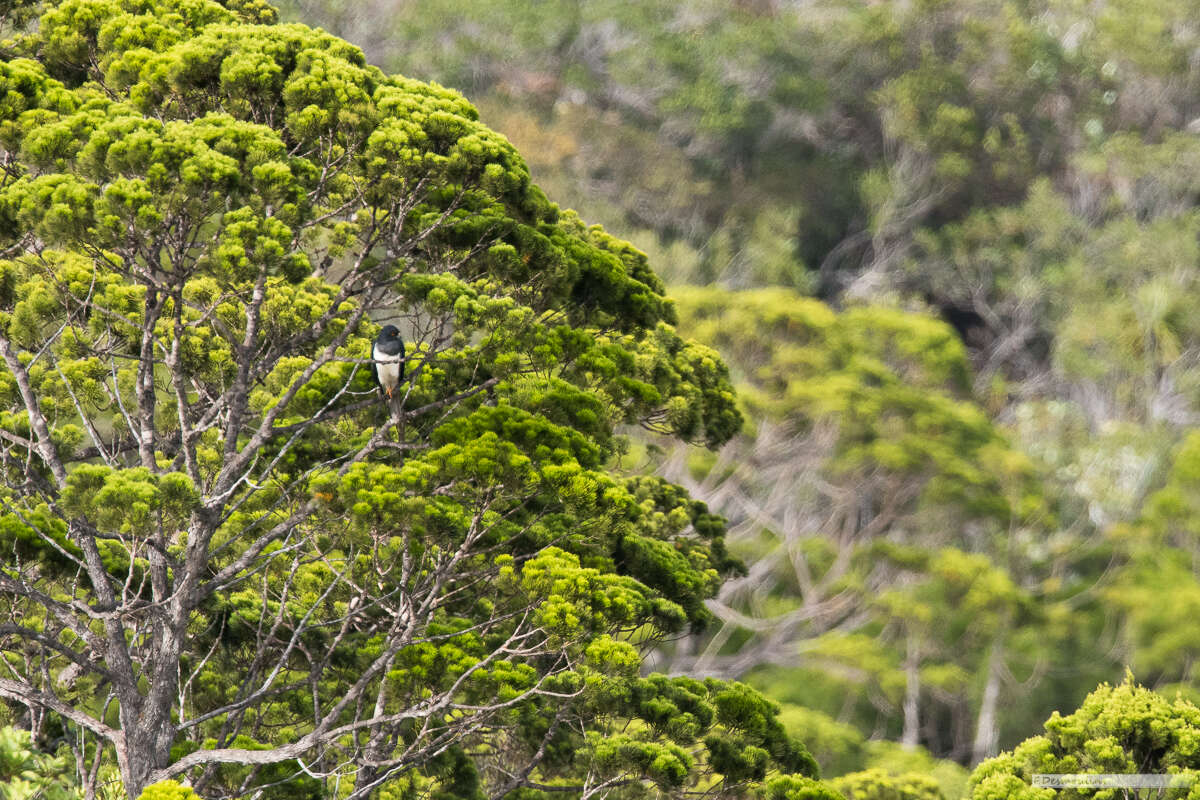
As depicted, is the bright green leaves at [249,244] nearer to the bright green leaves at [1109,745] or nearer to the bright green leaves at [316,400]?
the bright green leaves at [316,400]

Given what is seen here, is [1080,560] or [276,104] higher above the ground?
[1080,560]

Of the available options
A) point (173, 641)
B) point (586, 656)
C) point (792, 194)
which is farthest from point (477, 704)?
point (792, 194)

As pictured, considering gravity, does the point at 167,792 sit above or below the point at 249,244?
below

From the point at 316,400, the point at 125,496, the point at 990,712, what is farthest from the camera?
the point at 990,712

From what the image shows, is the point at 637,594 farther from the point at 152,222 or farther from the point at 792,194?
the point at 792,194

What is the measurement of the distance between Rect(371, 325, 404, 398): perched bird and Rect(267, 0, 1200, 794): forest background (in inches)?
624

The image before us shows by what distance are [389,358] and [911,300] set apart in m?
31.2

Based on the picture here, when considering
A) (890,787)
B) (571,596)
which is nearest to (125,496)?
(571,596)

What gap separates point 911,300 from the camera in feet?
133

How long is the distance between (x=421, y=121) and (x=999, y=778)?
557cm

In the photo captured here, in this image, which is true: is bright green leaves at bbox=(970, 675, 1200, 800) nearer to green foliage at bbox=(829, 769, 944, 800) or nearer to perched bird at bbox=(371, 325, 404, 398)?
green foliage at bbox=(829, 769, 944, 800)

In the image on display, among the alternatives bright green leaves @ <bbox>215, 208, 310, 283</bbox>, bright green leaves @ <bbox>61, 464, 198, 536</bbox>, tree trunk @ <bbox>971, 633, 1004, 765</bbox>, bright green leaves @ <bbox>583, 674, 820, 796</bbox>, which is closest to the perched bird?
bright green leaves @ <bbox>215, 208, 310, 283</bbox>

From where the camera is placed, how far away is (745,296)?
30.0 meters

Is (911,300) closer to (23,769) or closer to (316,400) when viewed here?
(316,400)
